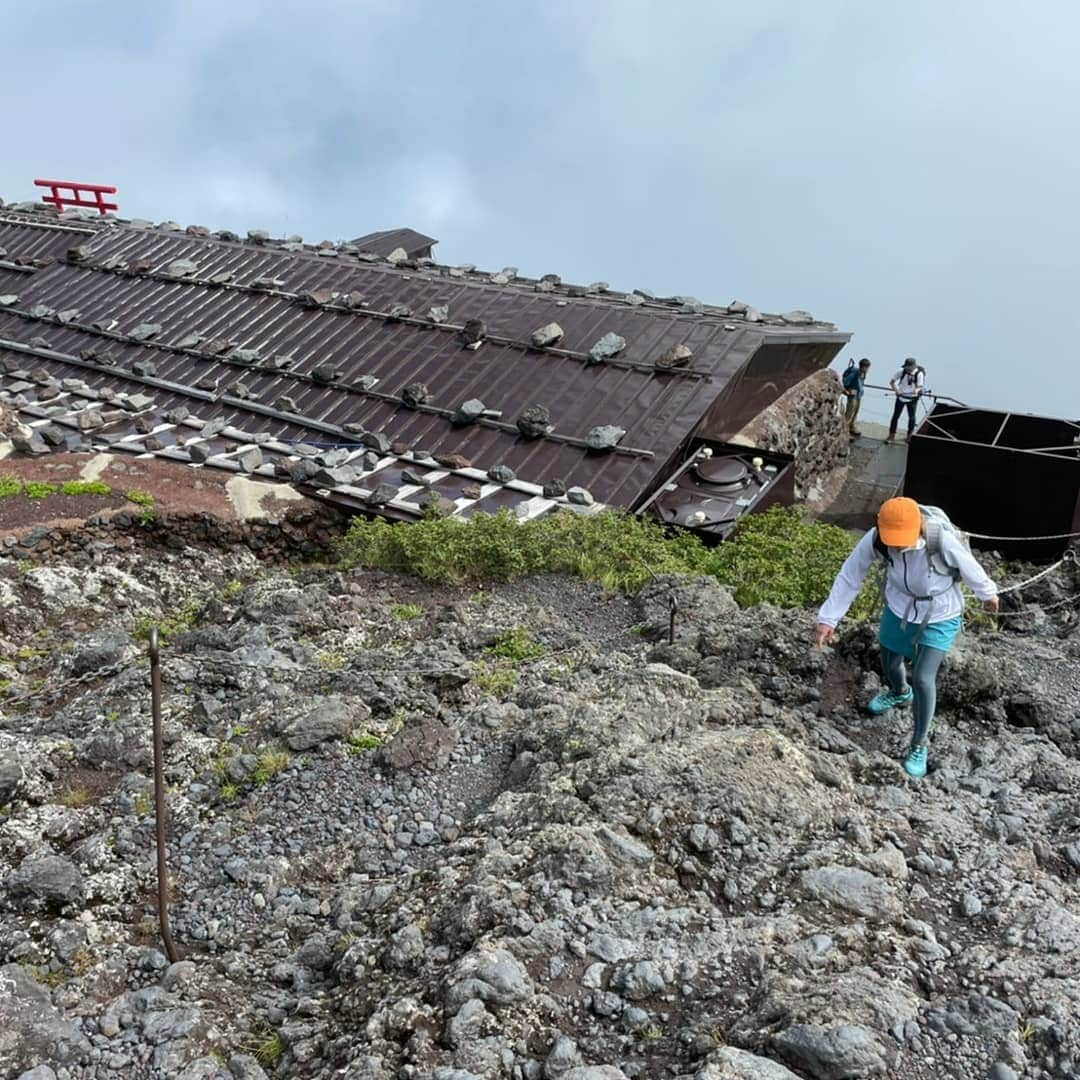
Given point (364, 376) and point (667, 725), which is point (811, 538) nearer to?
point (667, 725)

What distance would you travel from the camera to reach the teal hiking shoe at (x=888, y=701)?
686 centimetres

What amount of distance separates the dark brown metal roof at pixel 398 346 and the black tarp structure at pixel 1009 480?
11.2 ft

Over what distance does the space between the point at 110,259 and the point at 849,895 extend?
22.7m

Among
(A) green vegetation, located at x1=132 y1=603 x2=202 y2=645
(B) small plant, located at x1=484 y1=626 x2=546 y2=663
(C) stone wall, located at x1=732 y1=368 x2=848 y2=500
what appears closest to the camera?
(B) small plant, located at x1=484 y1=626 x2=546 y2=663

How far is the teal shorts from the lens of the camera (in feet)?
20.1

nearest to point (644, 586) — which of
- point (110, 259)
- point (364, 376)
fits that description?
point (364, 376)

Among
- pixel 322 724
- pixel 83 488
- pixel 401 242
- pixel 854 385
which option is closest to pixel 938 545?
pixel 322 724

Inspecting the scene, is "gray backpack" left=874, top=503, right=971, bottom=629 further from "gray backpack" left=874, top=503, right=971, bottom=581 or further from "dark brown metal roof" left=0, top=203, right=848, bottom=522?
"dark brown metal roof" left=0, top=203, right=848, bottom=522

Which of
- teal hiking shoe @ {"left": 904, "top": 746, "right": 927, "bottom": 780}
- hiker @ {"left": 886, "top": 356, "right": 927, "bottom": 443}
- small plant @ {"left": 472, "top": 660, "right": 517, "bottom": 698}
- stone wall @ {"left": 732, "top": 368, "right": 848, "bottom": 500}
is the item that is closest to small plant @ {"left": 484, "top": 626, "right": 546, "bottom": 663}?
small plant @ {"left": 472, "top": 660, "right": 517, "bottom": 698}

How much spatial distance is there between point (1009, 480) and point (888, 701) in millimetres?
8769

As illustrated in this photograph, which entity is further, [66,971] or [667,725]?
[667,725]

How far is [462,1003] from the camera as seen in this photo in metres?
4.30

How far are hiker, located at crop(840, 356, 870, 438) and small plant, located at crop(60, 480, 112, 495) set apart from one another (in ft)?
49.8

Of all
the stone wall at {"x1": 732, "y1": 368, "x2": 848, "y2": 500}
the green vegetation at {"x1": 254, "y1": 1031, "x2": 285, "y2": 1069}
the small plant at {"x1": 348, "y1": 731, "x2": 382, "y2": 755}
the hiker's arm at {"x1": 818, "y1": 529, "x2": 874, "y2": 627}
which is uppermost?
the stone wall at {"x1": 732, "y1": 368, "x2": 848, "y2": 500}
